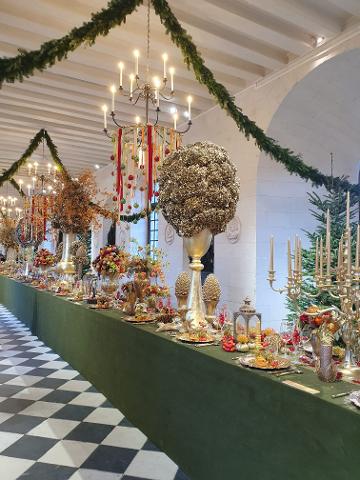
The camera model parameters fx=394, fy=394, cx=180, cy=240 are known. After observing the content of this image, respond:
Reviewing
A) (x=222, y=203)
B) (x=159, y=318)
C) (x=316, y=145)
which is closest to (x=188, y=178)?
(x=222, y=203)

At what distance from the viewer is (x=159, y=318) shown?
302cm

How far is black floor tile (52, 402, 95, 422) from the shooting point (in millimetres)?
3193

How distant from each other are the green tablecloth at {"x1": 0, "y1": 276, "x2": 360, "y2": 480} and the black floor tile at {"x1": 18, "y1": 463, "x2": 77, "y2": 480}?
58 centimetres

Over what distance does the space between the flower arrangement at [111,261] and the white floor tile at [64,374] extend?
1156 mm

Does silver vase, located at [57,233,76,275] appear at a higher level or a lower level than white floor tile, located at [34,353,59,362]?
higher

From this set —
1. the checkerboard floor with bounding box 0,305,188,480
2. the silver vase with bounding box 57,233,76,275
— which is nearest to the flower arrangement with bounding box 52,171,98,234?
the silver vase with bounding box 57,233,76,275

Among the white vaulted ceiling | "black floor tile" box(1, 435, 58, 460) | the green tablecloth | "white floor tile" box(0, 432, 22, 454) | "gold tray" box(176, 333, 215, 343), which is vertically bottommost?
"white floor tile" box(0, 432, 22, 454)

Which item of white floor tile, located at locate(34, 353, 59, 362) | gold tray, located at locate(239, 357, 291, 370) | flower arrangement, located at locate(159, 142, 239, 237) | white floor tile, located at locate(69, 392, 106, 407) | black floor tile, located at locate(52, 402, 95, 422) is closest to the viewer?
gold tray, located at locate(239, 357, 291, 370)

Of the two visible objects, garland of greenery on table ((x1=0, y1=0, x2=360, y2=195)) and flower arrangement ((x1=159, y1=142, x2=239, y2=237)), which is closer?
flower arrangement ((x1=159, y1=142, x2=239, y2=237))

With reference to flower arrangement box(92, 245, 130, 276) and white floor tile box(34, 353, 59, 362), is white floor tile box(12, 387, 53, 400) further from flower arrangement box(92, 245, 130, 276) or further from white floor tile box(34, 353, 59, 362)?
flower arrangement box(92, 245, 130, 276)

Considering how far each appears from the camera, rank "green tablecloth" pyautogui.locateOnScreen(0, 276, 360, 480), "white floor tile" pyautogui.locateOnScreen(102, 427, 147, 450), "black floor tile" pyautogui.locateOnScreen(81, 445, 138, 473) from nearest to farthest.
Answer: "green tablecloth" pyautogui.locateOnScreen(0, 276, 360, 480)
"black floor tile" pyautogui.locateOnScreen(81, 445, 138, 473)
"white floor tile" pyautogui.locateOnScreen(102, 427, 147, 450)

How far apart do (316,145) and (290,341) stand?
14.1 ft

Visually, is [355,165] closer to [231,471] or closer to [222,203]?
[222,203]

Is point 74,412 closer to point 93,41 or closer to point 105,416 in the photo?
point 105,416
